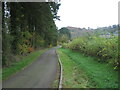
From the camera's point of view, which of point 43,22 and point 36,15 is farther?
point 43,22

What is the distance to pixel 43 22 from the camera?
22.7 meters

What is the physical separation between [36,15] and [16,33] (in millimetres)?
3330

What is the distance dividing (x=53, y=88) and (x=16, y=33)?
1347 cm

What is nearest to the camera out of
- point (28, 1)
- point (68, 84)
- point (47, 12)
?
point (68, 84)

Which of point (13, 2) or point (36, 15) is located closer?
point (13, 2)

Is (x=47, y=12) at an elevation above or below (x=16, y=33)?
above

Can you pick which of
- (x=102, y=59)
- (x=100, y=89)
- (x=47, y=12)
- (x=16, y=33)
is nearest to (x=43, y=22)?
(x=47, y=12)

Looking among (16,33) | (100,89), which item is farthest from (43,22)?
(100,89)

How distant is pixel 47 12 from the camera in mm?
20703

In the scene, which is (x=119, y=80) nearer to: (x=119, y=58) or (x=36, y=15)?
(x=119, y=58)

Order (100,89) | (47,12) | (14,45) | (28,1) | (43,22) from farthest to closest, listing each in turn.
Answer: (43,22), (47,12), (14,45), (28,1), (100,89)

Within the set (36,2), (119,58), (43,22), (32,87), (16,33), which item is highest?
(36,2)

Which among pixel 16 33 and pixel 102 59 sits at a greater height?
pixel 16 33

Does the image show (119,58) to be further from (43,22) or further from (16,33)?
(43,22)
